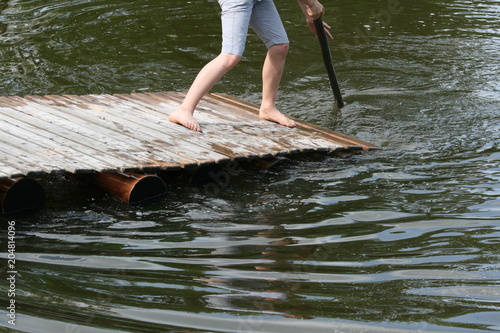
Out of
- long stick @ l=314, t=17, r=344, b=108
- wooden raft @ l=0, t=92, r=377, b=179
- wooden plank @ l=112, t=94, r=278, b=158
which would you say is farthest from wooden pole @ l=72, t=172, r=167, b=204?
long stick @ l=314, t=17, r=344, b=108

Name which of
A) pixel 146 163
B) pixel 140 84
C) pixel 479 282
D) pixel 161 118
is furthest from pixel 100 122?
pixel 479 282

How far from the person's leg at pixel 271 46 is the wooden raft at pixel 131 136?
0.14 meters

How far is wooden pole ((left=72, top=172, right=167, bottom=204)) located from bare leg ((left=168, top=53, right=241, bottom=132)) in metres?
1.00

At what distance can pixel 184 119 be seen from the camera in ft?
18.6

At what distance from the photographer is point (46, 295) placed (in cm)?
324

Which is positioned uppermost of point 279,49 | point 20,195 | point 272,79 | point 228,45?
point 228,45

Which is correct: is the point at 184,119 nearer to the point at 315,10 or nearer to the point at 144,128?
the point at 144,128

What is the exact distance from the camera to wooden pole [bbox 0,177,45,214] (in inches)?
168

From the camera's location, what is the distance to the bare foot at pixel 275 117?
20.1 ft

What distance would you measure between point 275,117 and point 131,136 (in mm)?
1450

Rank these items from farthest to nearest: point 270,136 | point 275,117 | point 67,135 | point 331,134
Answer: point 275,117
point 331,134
point 270,136
point 67,135

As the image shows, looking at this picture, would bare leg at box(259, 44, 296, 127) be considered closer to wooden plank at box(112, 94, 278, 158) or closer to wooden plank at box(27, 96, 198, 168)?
wooden plank at box(112, 94, 278, 158)

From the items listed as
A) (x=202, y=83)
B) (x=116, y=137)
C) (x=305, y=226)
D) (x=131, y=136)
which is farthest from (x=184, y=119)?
(x=305, y=226)

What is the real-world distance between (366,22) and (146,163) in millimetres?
6859
